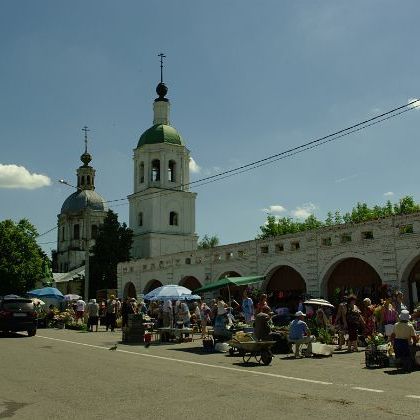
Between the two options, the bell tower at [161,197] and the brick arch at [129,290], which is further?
the bell tower at [161,197]

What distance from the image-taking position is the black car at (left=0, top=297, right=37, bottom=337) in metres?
23.2

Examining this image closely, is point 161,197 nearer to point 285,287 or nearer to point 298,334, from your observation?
point 285,287

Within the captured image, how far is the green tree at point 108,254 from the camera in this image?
5153cm

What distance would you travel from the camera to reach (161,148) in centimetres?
5347

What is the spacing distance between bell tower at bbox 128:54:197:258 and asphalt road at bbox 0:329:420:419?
122ft

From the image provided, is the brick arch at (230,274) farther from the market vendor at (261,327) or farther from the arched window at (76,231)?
the arched window at (76,231)

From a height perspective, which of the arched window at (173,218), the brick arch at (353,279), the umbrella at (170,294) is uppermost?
the arched window at (173,218)

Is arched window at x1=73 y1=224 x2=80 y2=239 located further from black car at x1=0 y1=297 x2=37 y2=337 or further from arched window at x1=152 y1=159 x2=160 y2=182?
black car at x1=0 y1=297 x2=37 y2=337

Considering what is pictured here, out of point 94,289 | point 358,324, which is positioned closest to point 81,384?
point 358,324

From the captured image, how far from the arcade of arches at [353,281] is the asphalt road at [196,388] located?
9.38m

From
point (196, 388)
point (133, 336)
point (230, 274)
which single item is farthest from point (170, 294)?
point (196, 388)

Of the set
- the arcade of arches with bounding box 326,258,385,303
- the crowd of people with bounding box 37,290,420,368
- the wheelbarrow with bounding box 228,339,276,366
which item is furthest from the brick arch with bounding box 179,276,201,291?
the wheelbarrow with bounding box 228,339,276,366

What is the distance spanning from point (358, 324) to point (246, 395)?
7.80 metres

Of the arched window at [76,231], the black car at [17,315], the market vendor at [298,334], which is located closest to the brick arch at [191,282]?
the black car at [17,315]
